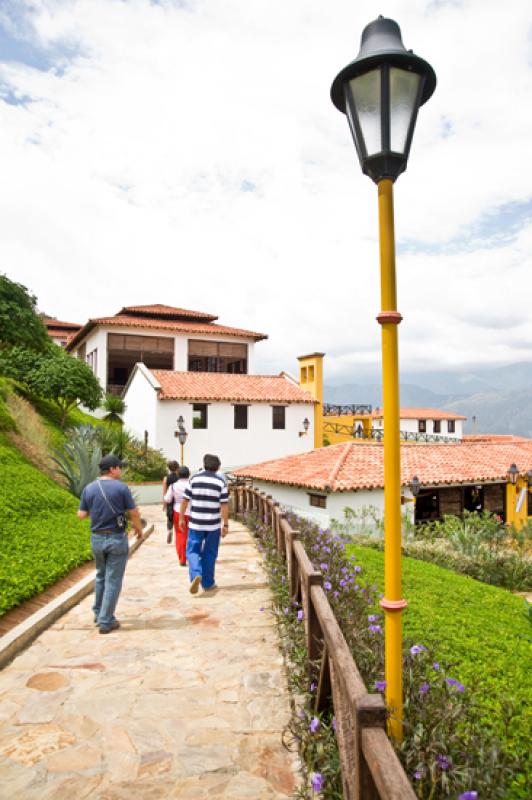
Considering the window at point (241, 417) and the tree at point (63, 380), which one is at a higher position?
the tree at point (63, 380)

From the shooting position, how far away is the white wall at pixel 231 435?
85.0ft

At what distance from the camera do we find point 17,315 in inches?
773

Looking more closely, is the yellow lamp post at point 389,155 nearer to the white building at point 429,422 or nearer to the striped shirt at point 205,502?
the striped shirt at point 205,502

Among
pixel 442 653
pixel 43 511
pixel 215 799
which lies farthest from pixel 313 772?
pixel 43 511

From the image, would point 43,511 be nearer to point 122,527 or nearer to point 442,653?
point 122,527

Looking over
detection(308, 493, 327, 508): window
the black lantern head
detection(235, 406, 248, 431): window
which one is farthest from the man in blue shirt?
detection(235, 406, 248, 431): window

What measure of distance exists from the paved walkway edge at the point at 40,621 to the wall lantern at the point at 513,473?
16.7 m

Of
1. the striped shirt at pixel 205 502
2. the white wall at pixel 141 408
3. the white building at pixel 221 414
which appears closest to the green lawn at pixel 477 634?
the striped shirt at pixel 205 502

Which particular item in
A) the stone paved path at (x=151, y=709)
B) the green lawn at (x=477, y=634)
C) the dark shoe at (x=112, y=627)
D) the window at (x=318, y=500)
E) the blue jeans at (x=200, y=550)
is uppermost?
the blue jeans at (x=200, y=550)

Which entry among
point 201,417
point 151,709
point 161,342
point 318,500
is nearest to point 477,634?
point 151,709

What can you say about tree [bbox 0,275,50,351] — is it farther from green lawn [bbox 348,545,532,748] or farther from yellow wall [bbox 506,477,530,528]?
yellow wall [bbox 506,477,530,528]

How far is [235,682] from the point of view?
4.41 meters

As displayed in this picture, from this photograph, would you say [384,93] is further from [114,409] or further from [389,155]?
[114,409]

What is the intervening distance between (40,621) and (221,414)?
71.6ft
